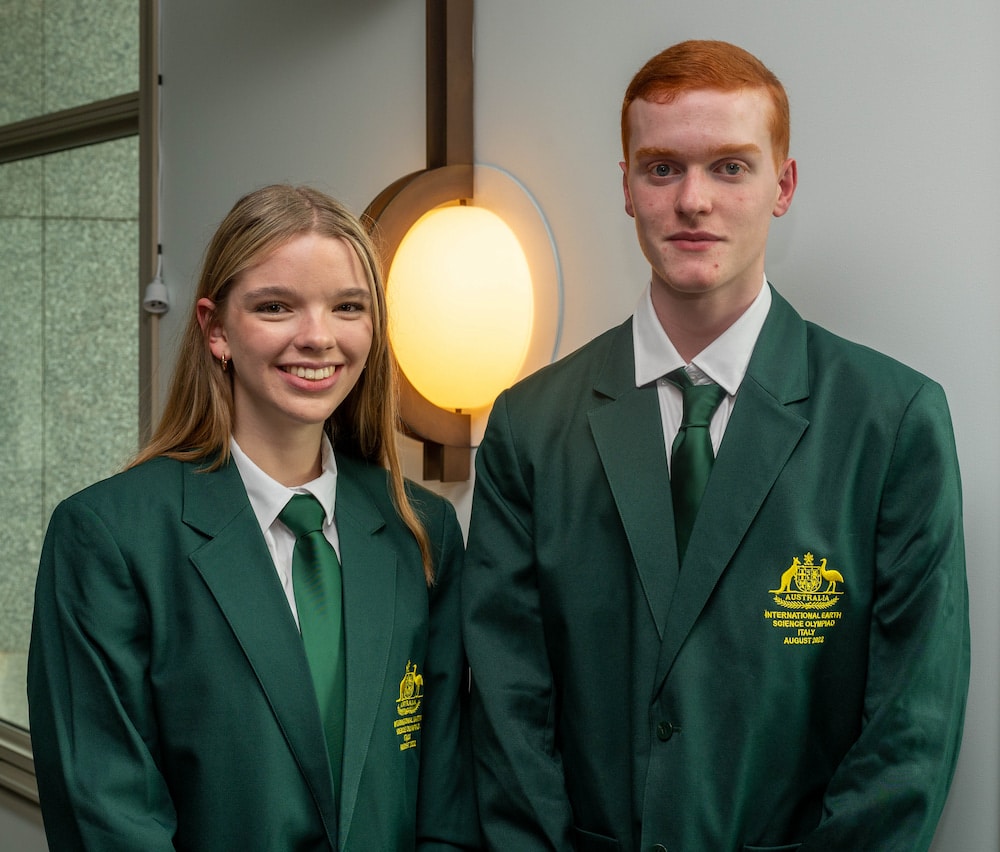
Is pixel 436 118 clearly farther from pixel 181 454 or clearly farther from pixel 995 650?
pixel 995 650

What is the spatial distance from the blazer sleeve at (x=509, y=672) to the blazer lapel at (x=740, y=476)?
20 cm

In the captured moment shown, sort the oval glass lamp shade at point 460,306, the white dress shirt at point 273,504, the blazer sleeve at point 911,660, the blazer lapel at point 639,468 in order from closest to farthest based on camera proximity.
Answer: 1. the blazer sleeve at point 911,660
2. the blazer lapel at point 639,468
3. the white dress shirt at point 273,504
4. the oval glass lamp shade at point 460,306

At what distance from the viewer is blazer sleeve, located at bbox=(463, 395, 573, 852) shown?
145 centimetres

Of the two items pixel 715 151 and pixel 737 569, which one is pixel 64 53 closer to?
pixel 715 151

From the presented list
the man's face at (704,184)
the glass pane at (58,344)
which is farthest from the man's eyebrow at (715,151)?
the glass pane at (58,344)

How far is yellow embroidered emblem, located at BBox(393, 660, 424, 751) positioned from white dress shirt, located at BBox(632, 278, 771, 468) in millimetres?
447

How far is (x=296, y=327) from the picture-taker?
1.46 m

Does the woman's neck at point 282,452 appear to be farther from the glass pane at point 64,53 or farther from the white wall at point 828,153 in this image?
the glass pane at point 64,53

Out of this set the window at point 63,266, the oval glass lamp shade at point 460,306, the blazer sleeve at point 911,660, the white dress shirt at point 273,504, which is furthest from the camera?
the window at point 63,266

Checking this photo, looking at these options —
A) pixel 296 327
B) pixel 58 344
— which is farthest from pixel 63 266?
pixel 296 327

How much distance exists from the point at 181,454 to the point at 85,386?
2.03 meters

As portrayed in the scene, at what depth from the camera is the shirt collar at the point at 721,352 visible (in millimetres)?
1429

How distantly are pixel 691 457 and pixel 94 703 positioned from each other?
774 mm

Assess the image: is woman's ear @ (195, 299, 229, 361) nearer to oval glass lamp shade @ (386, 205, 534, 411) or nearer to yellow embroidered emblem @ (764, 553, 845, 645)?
oval glass lamp shade @ (386, 205, 534, 411)
